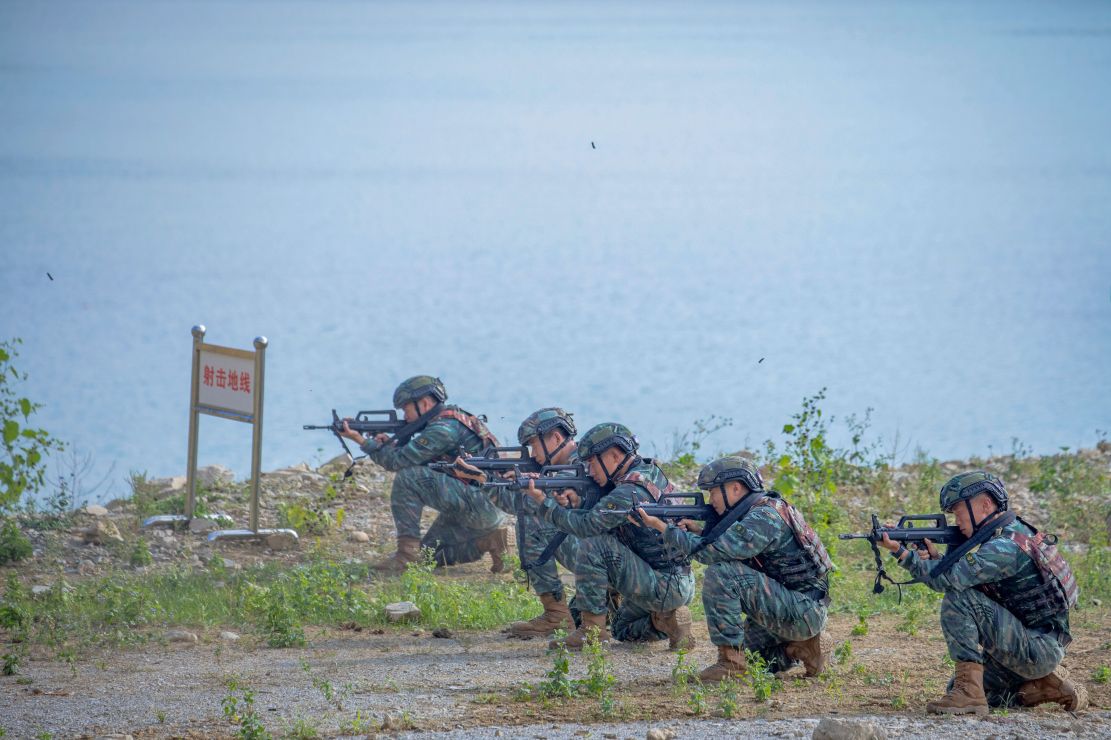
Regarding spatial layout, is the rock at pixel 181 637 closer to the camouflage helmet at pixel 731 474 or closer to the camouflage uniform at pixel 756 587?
the camouflage uniform at pixel 756 587

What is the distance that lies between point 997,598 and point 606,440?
282 cm

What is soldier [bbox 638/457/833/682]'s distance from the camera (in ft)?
28.0

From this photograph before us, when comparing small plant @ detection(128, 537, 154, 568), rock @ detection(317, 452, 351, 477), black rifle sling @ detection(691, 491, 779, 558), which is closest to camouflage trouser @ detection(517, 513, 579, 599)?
black rifle sling @ detection(691, 491, 779, 558)

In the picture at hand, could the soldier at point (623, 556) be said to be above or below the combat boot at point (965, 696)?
above

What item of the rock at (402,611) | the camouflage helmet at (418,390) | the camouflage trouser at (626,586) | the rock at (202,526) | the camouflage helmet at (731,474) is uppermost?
the camouflage helmet at (418,390)

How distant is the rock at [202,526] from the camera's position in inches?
512

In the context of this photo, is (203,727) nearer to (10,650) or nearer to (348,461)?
(10,650)

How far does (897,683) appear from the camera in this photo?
28.5 ft

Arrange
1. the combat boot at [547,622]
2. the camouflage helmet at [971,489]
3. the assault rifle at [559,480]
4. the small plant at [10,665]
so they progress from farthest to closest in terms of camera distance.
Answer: the combat boot at [547,622], the assault rifle at [559,480], the small plant at [10,665], the camouflage helmet at [971,489]

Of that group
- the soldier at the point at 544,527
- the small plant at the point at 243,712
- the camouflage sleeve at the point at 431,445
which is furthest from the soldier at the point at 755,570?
the camouflage sleeve at the point at 431,445

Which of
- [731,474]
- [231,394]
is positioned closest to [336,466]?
[231,394]

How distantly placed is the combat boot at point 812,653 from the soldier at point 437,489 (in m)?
3.78

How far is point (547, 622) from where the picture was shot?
33.2 ft

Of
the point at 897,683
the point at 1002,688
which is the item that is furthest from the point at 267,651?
the point at 1002,688
